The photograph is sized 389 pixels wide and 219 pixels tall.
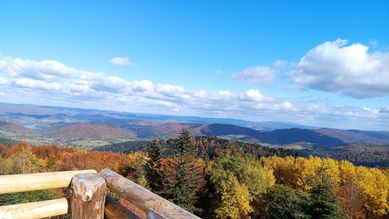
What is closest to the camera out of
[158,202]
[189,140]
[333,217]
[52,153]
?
[158,202]

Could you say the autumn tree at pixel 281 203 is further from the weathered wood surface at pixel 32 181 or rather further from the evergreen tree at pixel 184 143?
the weathered wood surface at pixel 32 181

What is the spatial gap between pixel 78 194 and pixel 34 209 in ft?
1.98

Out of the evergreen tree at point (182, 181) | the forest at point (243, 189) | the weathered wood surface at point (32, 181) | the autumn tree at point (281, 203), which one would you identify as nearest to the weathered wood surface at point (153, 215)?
the weathered wood surface at point (32, 181)

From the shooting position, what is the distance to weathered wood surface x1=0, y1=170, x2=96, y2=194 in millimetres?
3752

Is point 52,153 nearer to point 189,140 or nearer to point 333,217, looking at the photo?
point 189,140

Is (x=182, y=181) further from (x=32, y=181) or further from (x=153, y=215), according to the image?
(x=153, y=215)

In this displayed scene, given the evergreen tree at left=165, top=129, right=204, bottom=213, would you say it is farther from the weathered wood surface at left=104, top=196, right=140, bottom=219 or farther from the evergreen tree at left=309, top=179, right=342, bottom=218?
the weathered wood surface at left=104, top=196, right=140, bottom=219

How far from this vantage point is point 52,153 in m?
91.1

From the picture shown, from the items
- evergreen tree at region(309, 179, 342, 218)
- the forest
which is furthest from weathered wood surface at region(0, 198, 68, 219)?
evergreen tree at region(309, 179, 342, 218)

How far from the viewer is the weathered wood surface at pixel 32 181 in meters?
3.75

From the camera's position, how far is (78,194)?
3750 mm

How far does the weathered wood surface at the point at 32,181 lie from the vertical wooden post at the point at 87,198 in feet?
0.95

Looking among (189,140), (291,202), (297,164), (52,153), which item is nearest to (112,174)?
(291,202)

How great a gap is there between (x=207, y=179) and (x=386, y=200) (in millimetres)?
28046
